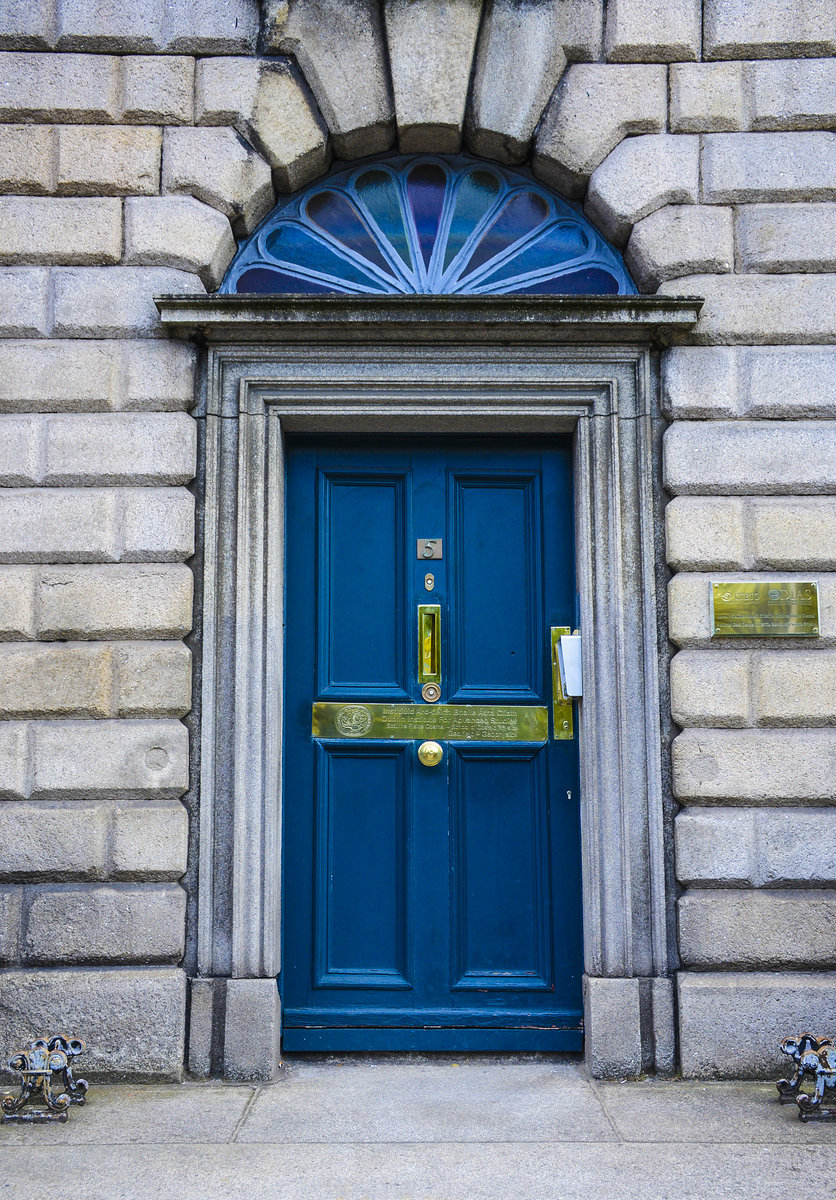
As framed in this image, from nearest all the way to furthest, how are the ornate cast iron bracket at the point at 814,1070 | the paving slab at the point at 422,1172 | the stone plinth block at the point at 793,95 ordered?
1. the paving slab at the point at 422,1172
2. the ornate cast iron bracket at the point at 814,1070
3. the stone plinth block at the point at 793,95

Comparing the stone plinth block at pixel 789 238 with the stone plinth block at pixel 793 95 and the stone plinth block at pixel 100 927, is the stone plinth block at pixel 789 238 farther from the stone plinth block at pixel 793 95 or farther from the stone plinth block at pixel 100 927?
the stone plinth block at pixel 100 927

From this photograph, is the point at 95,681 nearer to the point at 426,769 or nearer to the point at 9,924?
the point at 9,924

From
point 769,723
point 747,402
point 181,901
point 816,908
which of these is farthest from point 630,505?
point 181,901

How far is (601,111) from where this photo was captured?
4176 mm

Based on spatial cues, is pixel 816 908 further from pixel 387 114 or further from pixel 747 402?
pixel 387 114

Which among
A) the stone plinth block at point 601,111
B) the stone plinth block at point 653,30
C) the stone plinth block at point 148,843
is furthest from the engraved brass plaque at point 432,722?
the stone plinth block at point 653,30

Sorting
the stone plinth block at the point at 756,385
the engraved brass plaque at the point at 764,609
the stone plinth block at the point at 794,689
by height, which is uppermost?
the stone plinth block at the point at 756,385

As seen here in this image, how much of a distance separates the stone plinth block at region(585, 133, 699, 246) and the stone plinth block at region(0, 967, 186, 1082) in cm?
373

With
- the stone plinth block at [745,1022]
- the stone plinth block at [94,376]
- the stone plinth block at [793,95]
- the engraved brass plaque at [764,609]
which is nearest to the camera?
the stone plinth block at [745,1022]

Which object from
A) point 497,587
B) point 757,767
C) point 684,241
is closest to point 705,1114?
point 757,767

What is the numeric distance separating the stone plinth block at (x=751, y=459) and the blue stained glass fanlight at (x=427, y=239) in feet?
2.63

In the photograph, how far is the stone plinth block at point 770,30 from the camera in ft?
13.7

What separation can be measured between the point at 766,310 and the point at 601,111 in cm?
113

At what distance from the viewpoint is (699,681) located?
393 cm
